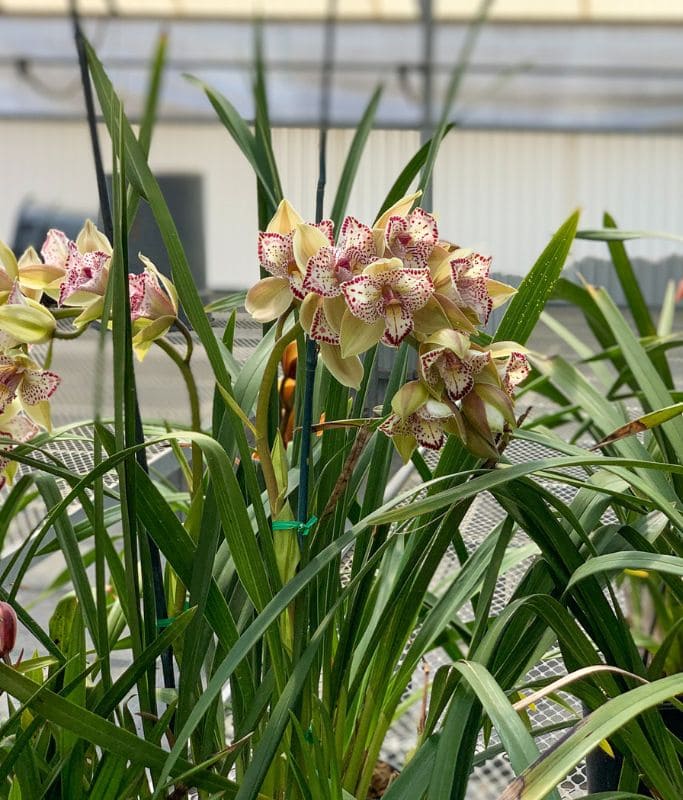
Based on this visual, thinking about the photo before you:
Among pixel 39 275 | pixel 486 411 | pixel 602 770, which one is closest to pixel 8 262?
pixel 39 275

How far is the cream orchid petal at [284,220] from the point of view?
1.37 ft

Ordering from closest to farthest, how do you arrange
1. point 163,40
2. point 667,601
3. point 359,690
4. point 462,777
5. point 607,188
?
point 163,40
point 462,777
point 359,690
point 667,601
point 607,188

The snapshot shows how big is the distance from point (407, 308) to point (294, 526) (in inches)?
4.7

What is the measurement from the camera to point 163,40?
0.30m

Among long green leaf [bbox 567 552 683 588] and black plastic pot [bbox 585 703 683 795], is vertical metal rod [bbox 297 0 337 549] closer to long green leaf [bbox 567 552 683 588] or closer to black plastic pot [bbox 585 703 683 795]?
long green leaf [bbox 567 552 683 588]

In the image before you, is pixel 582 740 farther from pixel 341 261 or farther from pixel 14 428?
pixel 14 428

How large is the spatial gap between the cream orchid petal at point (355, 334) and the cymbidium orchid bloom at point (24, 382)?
171 millimetres

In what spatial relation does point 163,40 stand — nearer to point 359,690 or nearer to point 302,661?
point 302,661

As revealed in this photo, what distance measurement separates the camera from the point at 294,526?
1.43ft

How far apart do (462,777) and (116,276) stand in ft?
0.86

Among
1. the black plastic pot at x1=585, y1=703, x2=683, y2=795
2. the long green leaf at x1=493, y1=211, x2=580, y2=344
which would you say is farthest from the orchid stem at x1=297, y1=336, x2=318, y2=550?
the black plastic pot at x1=585, y1=703, x2=683, y2=795

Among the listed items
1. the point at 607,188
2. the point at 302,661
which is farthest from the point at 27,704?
the point at 607,188

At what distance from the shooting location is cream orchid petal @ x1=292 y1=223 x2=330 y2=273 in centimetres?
40

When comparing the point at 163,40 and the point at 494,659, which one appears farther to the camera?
the point at 494,659
